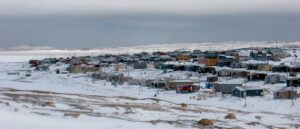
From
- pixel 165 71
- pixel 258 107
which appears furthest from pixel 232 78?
pixel 258 107

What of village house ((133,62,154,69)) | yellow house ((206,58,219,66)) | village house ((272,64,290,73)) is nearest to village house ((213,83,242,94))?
village house ((272,64,290,73))

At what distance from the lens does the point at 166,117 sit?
40531mm

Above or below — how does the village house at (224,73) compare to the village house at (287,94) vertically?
above

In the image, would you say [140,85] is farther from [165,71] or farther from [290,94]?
[290,94]

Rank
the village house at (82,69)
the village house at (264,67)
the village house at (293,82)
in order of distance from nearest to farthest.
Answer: the village house at (293,82), the village house at (264,67), the village house at (82,69)

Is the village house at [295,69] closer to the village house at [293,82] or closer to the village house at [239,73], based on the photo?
the village house at [239,73]

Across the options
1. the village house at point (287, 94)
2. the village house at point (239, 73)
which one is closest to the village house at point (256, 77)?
the village house at point (239, 73)

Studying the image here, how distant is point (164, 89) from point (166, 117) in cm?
4279

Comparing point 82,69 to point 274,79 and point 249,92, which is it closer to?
point 274,79

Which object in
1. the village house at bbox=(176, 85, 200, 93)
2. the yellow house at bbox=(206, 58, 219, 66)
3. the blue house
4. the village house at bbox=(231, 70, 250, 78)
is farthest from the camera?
the yellow house at bbox=(206, 58, 219, 66)

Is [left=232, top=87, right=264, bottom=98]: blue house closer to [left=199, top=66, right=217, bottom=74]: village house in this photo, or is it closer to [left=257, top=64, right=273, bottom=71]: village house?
[left=257, top=64, right=273, bottom=71]: village house

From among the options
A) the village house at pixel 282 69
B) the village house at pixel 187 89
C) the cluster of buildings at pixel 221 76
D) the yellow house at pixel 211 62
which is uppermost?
the yellow house at pixel 211 62

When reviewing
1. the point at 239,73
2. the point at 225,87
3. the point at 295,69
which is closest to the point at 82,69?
the point at 239,73

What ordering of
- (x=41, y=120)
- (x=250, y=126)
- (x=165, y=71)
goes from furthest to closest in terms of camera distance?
(x=165, y=71) < (x=250, y=126) < (x=41, y=120)
